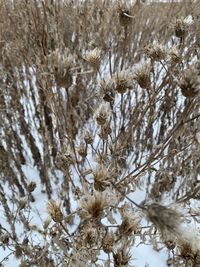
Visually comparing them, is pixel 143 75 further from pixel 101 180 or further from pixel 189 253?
pixel 189 253

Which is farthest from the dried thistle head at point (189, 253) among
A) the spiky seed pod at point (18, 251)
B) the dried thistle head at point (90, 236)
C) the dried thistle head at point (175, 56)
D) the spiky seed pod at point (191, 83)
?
the spiky seed pod at point (18, 251)

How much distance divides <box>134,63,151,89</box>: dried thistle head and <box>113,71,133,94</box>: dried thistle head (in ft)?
0.08

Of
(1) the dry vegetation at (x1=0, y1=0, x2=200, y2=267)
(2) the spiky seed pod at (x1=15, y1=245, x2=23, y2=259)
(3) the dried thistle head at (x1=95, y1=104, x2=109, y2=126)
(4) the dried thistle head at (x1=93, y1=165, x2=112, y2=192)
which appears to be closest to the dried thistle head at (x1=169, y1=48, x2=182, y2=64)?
(1) the dry vegetation at (x1=0, y1=0, x2=200, y2=267)

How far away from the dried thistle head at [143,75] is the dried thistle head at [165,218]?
0.46m

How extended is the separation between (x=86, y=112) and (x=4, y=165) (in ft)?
2.39

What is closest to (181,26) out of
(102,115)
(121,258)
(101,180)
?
(102,115)

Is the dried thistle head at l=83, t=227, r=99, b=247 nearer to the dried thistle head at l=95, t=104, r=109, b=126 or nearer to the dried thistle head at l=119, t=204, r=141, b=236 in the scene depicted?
the dried thistle head at l=119, t=204, r=141, b=236

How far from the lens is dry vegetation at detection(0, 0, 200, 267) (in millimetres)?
958

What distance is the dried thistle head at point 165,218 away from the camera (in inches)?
25.6

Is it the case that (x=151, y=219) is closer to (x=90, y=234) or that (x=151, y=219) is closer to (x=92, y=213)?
(x=92, y=213)

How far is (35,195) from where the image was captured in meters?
2.16

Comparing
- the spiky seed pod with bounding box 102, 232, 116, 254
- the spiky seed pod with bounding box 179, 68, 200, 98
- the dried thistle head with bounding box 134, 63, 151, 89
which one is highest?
the dried thistle head with bounding box 134, 63, 151, 89

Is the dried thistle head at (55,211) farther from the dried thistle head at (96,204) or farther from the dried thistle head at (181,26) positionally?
the dried thistle head at (181,26)

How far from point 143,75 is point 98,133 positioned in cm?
→ 22
